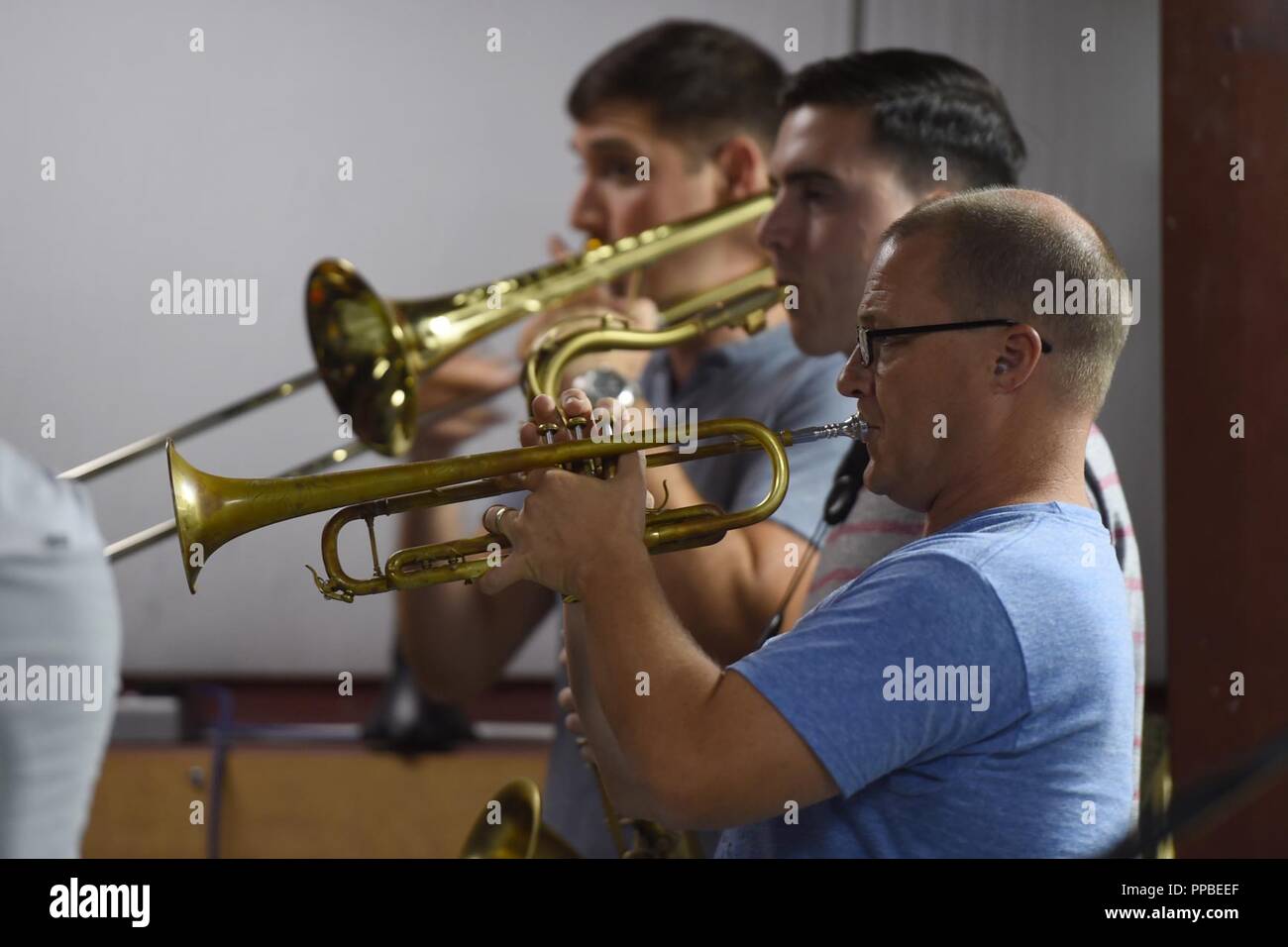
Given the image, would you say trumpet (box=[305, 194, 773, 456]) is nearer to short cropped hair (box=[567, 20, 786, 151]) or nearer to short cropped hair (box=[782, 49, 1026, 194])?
short cropped hair (box=[567, 20, 786, 151])

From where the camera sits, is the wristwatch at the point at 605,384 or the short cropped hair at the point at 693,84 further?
the short cropped hair at the point at 693,84

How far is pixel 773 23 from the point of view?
3242 mm

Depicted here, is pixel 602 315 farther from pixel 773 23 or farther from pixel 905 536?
pixel 773 23

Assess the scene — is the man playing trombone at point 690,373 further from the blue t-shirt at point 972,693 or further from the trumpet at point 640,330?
the blue t-shirt at point 972,693

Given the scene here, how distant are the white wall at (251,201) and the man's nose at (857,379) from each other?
6.35 ft

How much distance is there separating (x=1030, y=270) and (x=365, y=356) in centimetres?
109

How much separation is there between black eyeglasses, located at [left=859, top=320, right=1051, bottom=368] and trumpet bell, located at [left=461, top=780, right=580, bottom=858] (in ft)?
2.52

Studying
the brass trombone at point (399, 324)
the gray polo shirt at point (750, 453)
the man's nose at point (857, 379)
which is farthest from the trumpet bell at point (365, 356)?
the man's nose at point (857, 379)

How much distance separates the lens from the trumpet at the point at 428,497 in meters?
1.27

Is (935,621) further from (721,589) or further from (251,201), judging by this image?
(251,201)

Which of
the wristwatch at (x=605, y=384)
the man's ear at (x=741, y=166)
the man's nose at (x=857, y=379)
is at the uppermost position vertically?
the man's ear at (x=741, y=166)

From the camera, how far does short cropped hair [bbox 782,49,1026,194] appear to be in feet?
5.63

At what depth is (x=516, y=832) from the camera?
175 cm

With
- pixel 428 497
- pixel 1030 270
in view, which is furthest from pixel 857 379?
pixel 428 497
